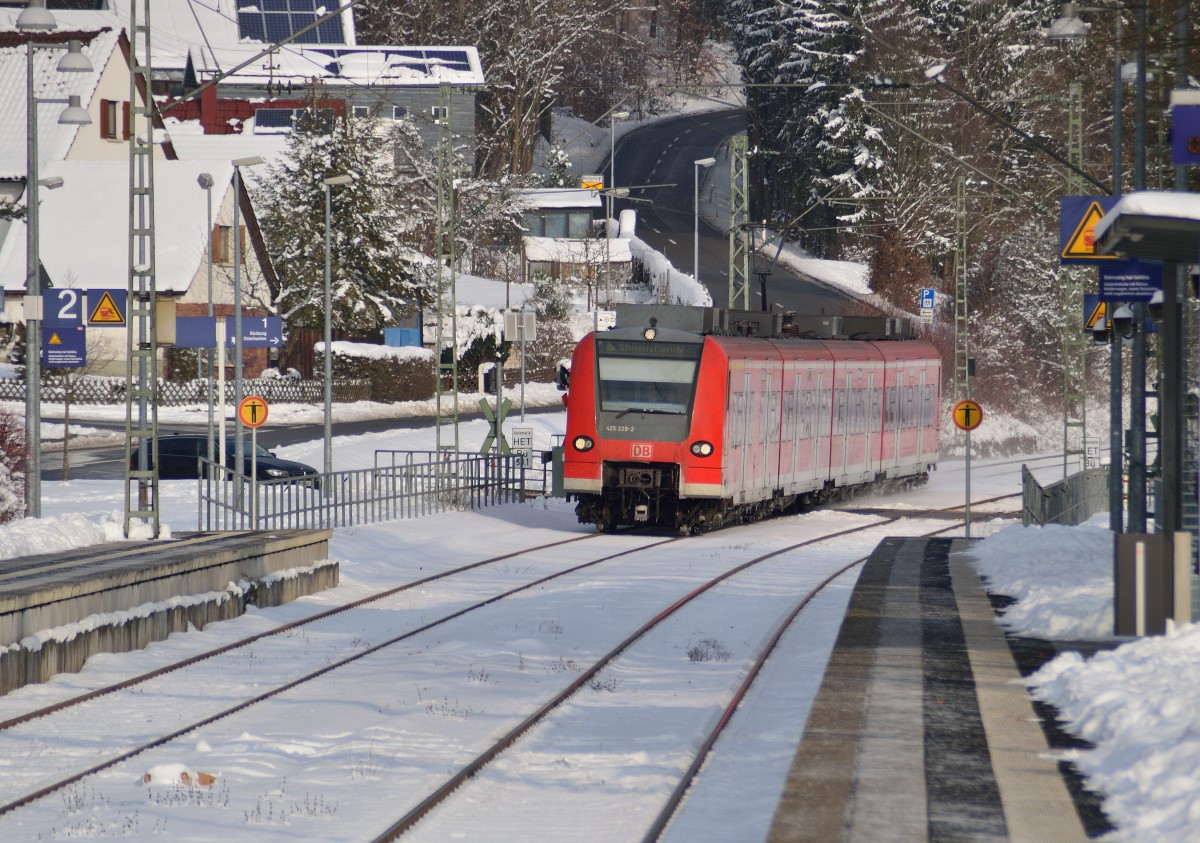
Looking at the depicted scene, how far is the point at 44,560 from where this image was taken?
17.6 m

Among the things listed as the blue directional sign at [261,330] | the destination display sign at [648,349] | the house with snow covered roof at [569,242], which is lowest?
the destination display sign at [648,349]

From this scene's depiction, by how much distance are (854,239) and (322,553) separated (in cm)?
6908

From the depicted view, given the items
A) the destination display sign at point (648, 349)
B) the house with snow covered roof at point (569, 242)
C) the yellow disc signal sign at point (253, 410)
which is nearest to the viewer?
the yellow disc signal sign at point (253, 410)

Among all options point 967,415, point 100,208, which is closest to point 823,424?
point 967,415

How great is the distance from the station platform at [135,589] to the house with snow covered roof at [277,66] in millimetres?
66965

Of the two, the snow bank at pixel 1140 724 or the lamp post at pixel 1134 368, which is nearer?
the snow bank at pixel 1140 724

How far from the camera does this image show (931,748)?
10.5 meters

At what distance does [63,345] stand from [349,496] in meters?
5.23

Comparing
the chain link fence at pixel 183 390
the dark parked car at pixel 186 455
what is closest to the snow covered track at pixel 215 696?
the dark parked car at pixel 186 455

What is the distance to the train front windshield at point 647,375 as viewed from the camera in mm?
27859

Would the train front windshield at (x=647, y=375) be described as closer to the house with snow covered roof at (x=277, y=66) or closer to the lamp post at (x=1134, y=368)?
the lamp post at (x=1134, y=368)

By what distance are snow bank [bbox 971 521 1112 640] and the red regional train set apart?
199 inches

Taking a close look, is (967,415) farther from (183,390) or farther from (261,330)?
(183,390)

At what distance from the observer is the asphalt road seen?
268ft
